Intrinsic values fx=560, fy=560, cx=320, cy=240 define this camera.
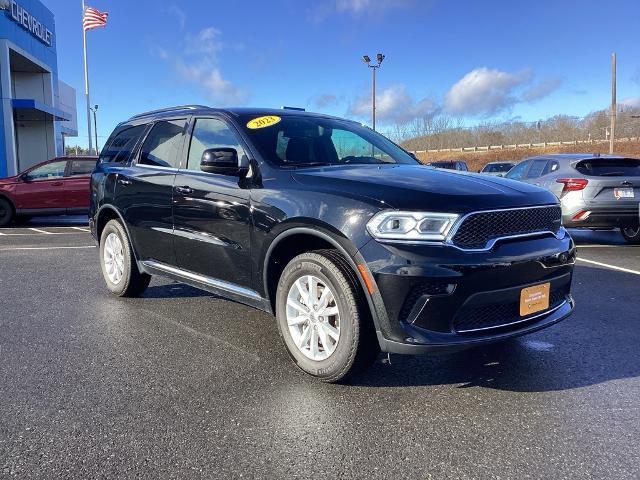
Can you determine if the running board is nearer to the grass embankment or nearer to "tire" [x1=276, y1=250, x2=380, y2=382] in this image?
"tire" [x1=276, y1=250, x2=380, y2=382]

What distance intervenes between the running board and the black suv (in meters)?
0.01

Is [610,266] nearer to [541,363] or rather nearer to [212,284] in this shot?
[541,363]

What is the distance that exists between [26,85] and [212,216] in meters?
28.6

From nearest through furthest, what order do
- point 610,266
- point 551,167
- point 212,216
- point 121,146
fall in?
1. point 212,216
2. point 121,146
3. point 610,266
4. point 551,167

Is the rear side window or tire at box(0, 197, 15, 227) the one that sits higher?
the rear side window

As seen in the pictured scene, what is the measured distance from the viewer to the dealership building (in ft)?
74.5

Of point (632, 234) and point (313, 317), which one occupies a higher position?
point (313, 317)

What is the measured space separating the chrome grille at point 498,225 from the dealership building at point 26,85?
2393 centimetres

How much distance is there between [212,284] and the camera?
176 inches

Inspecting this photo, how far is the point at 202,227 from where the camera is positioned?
442 cm

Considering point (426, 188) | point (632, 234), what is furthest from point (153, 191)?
point (632, 234)

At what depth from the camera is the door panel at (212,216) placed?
13.3 feet

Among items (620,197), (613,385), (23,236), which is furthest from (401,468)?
(23,236)

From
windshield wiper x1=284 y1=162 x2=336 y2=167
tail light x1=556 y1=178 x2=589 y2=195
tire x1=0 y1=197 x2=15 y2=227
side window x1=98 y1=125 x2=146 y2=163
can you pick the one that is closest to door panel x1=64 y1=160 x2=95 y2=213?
tire x1=0 y1=197 x2=15 y2=227
